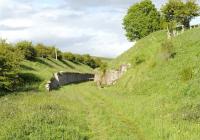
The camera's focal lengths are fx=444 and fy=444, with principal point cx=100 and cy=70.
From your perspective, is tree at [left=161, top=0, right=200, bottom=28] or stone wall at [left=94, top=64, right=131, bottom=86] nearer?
stone wall at [left=94, top=64, right=131, bottom=86]

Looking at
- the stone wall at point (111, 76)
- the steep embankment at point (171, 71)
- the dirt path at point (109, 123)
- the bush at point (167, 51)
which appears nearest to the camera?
the dirt path at point (109, 123)

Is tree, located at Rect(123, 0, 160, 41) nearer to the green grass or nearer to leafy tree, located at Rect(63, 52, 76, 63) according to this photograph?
leafy tree, located at Rect(63, 52, 76, 63)

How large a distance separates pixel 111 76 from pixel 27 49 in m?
22.5

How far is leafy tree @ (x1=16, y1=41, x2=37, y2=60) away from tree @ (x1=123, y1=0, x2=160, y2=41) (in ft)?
83.1

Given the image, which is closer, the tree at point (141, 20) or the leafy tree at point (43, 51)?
the tree at point (141, 20)

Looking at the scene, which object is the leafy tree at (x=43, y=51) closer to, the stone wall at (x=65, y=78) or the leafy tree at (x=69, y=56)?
the stone wall at (x=65, y=78)

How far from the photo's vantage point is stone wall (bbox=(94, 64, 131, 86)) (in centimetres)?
Answer: 6906

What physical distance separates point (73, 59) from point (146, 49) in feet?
225

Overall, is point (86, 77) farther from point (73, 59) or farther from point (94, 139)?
point (94, 139)

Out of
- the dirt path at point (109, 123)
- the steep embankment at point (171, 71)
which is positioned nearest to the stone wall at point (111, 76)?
the steep embankment at point (171, 71)

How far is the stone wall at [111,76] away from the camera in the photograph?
69.1 meters

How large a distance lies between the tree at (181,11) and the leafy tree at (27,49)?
27387mm

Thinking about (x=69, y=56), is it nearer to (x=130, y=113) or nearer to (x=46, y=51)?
(x=46, y=51)

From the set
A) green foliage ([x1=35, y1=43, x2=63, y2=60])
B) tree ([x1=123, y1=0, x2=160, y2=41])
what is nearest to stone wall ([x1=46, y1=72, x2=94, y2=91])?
green foliage ([x1=35, y1=43, x2=63, y2=60])
